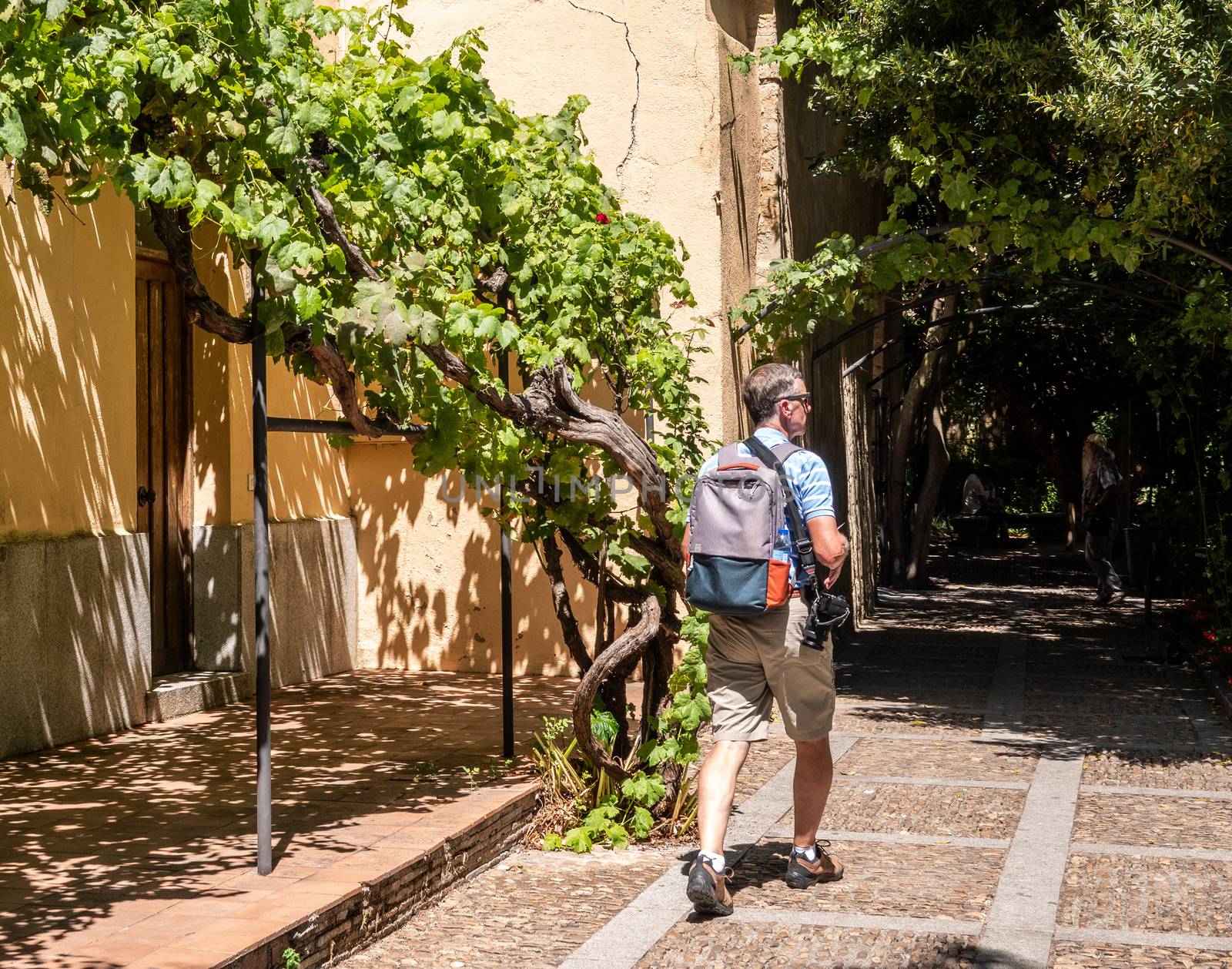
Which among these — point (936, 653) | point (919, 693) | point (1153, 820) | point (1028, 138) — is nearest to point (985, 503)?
point (936, 653)

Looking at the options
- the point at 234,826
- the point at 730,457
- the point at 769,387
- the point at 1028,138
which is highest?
the point at 1028,138

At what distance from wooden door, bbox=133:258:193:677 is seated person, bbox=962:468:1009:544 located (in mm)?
20884

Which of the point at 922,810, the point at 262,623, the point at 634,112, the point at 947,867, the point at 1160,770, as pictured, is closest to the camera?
the point at 262,623

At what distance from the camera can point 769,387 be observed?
5332mm

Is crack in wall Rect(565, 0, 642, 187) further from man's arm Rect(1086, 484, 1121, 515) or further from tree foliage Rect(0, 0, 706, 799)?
man's arm Rect(1086, 484, 1121, 515)

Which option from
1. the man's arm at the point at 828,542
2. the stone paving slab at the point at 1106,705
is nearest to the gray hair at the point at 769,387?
the man's arm at the point at 828,542

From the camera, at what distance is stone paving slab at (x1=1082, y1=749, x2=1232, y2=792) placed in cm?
715

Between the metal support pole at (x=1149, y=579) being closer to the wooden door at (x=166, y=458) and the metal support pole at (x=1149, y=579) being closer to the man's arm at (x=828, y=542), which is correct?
the wooden door at (x=166, y=458)

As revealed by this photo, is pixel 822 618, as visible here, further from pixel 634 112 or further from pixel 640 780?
pixel 634 112

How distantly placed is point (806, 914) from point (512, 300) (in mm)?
2867

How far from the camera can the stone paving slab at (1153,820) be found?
6.04 metres

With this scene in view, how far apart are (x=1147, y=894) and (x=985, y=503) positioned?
23468 mm

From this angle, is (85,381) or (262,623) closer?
(262,623)

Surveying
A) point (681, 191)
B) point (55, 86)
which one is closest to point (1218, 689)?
point (681, 191)
